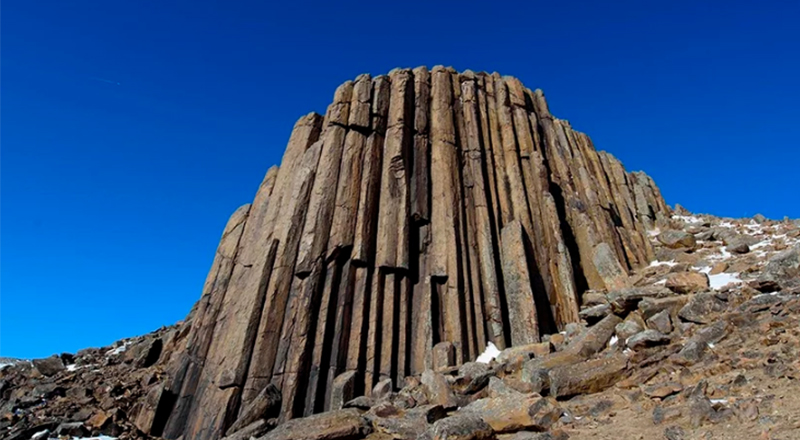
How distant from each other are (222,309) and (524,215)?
548 inches

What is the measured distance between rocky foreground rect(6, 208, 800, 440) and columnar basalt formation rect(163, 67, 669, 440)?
1.15 metres

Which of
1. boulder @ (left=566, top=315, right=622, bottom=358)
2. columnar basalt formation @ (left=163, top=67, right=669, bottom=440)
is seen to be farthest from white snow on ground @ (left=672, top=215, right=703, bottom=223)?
boulder @ (left=566, top=315, right=622, bottom=358)

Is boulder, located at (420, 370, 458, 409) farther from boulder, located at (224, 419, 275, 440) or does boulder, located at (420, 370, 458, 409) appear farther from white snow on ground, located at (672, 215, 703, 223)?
white snow on ground, located at (672, 215, 703, 223)

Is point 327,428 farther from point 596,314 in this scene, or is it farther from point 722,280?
point 722,280

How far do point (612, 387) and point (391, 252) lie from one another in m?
10.1

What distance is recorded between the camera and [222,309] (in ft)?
60.8

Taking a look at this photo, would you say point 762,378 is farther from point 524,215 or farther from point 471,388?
point 524,215

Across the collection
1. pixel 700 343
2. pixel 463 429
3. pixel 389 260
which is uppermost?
pixel 389 260

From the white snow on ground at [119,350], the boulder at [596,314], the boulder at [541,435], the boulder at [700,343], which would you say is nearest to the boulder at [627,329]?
the boulder at [596,314]

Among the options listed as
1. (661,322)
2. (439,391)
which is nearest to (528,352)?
(439,391)

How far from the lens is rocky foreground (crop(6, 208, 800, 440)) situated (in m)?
7.89

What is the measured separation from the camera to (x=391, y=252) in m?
18.7

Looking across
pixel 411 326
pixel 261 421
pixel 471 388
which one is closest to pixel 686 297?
pixel 471 388

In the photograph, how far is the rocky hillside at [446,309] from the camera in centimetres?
959
